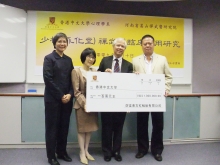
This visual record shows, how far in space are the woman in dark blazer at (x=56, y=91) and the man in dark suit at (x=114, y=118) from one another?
41 cm

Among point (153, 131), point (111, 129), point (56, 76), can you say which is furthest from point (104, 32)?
point (153, 131)

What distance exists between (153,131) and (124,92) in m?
0.65

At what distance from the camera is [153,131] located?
2684 millimetres

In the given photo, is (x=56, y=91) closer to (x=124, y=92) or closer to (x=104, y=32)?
(x=124, y=92)

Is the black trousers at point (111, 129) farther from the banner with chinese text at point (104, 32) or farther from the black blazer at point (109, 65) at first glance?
the banner with chinese text at point (104, 32)

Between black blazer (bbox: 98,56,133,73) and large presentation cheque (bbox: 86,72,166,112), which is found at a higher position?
black blazer (bbox: 98,56,133,73)

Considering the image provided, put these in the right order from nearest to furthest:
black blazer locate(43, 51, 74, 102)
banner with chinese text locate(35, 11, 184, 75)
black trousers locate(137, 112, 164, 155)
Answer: black blazer locate(43, 51, 74, 102) < black trousers locate(137, 112, 164, 155) < banner with chinese text locate(35, 11, 184, 75)

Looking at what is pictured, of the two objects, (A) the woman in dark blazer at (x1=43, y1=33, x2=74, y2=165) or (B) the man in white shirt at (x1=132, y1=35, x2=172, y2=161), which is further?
(B) the man in white shirt at (x1=132, y1=35, x2=172, y2=161)

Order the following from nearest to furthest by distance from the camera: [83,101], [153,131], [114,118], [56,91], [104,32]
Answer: [56,91] → [83,101] → [114,118] → [153,131] → [104,32]

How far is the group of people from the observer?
232 centimetres

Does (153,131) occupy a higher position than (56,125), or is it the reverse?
(56,125)

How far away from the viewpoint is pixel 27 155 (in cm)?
277

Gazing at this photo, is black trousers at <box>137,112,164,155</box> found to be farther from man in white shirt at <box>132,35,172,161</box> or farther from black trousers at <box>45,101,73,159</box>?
black trousers at <box>45,101,73,159</box>

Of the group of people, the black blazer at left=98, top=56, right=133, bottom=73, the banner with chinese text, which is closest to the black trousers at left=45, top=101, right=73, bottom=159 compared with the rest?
the group of people
